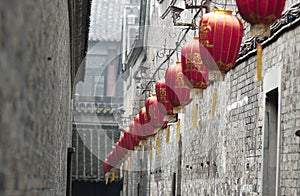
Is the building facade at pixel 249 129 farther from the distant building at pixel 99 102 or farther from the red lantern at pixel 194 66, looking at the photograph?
the distant building at pixel 99 102

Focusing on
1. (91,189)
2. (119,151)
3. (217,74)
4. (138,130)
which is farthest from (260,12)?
(91,189)

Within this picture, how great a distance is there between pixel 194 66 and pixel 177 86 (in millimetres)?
2398

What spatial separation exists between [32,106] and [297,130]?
7.75 m

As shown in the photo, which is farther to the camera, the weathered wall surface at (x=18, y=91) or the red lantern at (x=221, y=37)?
the red lantern at (x=221, y=37)

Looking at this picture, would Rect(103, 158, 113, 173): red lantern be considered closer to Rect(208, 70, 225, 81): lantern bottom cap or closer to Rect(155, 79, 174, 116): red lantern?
Rect(155, 79, 174, 116): red lantern

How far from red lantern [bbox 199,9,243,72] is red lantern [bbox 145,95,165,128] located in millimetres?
8370

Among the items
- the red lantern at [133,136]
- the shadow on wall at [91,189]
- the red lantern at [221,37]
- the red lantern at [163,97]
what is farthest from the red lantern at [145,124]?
the shadow on wall at [91,189]

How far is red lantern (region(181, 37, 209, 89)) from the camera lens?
11977 millimetres

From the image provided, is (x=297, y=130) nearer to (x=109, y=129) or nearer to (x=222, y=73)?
(x=222, y=73)

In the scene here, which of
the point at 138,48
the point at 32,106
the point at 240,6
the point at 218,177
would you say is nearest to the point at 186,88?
the point at 218,177

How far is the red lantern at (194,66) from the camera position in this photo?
12.0 meters

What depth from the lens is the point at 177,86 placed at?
14.6 metres

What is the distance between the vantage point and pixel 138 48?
4047cm

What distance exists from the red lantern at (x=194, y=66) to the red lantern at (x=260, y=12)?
310 cm
